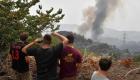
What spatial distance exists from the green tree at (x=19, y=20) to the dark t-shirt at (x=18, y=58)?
344 inches

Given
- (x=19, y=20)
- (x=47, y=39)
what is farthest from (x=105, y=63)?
(x=19, y=20)

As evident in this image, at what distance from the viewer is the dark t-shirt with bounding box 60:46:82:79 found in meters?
11.7

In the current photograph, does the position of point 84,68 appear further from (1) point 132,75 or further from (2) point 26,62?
(2) point 26,62

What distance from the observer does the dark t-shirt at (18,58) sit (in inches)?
519

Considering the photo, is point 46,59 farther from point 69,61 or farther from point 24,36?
point 24,36

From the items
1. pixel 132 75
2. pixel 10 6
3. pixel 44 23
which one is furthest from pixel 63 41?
pixel 44 23

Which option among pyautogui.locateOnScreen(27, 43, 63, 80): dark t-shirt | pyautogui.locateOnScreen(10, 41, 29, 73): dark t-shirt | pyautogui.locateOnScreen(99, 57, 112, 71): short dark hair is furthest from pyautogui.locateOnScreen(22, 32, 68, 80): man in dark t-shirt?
pyautogui.locateOnScreen(99, 57, 112, 71): short dark hair

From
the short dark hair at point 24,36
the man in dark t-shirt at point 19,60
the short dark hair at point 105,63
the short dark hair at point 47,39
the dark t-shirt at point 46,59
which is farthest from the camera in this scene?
the man in dark t-shirt at point 19,60

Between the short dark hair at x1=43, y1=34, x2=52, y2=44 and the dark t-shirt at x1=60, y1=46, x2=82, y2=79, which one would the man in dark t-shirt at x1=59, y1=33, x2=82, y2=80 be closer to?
the dark t-shirt at x1=60, y1=46, x2=82, y2=79

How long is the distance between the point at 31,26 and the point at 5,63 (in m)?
8.21

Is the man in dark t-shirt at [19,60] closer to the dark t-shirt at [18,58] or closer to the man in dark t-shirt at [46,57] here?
the dark t-shirt at [18,58]

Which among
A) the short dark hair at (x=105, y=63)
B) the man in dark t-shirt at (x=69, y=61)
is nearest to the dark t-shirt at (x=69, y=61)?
the man in dark t-shirt at (x=69, y=61)

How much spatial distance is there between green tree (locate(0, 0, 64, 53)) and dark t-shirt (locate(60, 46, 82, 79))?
34.8ft

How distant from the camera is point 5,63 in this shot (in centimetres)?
1872
